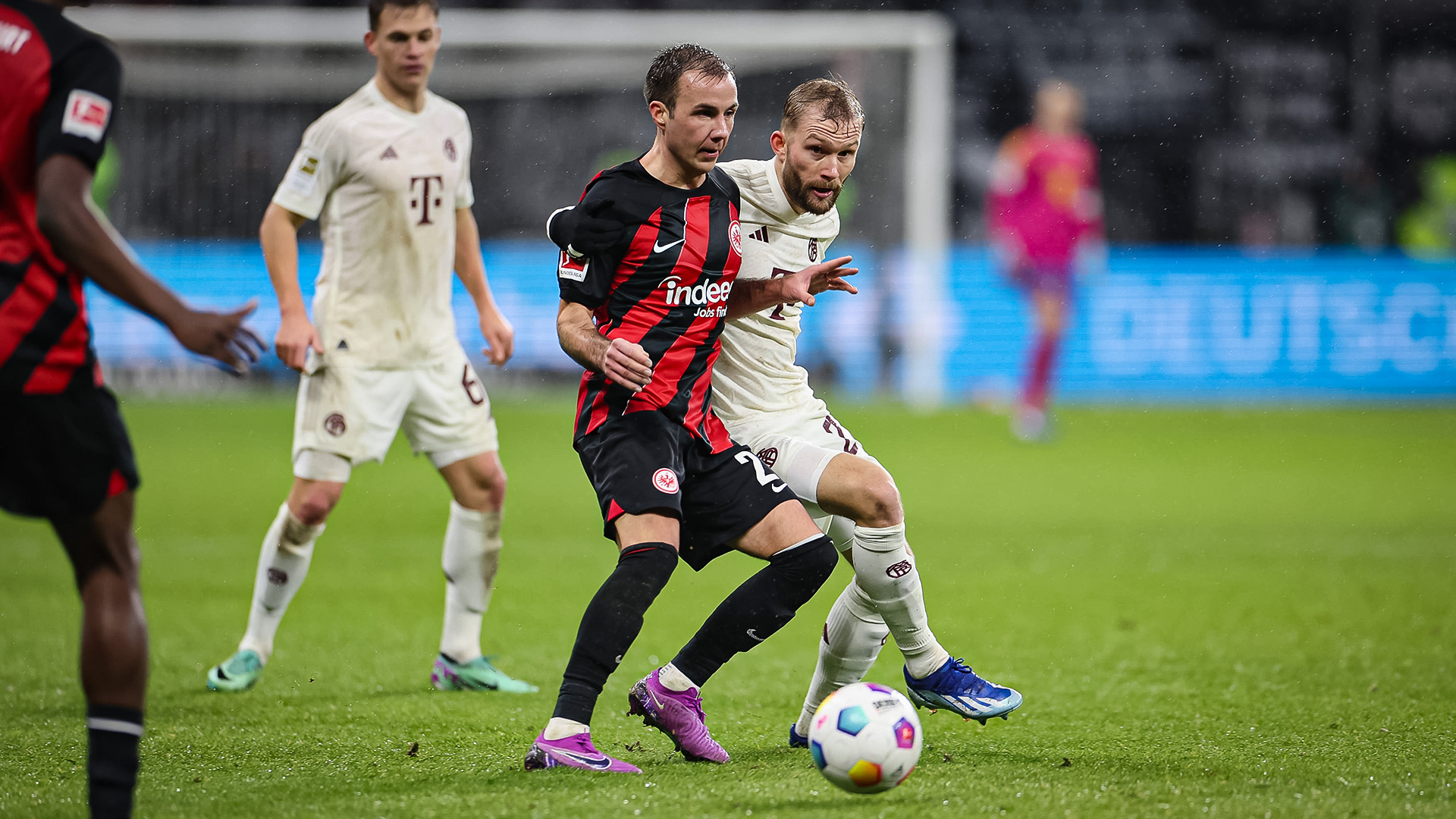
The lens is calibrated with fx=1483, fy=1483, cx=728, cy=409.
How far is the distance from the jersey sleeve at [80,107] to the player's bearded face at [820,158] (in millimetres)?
1800

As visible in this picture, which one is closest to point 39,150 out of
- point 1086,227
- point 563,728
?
point 563,728

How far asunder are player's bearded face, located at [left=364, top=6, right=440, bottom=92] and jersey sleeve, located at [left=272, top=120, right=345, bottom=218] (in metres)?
0.29

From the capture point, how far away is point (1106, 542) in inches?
332

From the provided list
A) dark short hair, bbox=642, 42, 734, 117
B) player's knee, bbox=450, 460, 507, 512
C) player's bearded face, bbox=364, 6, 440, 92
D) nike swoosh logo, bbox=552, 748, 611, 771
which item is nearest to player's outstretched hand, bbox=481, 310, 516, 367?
player's knee, bbox=450, 460, 507, 512

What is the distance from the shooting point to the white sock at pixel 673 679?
3932 mm

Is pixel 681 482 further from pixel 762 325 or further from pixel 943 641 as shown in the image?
pixel 943 641

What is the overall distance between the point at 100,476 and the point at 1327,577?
6087 millimetres

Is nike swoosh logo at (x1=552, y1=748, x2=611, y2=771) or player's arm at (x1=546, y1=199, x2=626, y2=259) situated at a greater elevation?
player's arm at (x1=546, y1=199, x2=626, y2=259)

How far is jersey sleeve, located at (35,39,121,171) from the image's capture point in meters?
2.87

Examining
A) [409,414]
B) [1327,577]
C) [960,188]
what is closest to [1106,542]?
[1327,577]

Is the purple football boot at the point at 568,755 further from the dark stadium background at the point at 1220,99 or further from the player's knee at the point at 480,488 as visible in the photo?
the dark stadium background at the point at 1220,99

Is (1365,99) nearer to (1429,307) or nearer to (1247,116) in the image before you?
(1247,116)

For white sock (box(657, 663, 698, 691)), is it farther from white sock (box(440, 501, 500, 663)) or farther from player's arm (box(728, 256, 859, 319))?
white sock (box(440, 501, 500, 663))

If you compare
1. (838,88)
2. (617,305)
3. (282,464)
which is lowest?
(282,464)
